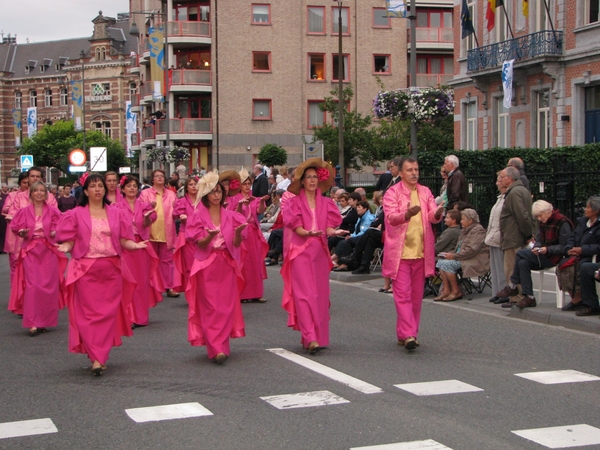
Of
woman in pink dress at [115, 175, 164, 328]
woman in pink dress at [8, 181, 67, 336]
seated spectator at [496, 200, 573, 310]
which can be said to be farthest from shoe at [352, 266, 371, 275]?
woman in pink dress at [8, 181, 67, 336]

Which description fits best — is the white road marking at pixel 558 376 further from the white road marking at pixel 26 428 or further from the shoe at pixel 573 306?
the white road marking at pixel 26 428

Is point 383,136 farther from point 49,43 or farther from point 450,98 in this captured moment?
point 49,43

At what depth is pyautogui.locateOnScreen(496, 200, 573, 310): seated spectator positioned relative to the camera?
12188 mm

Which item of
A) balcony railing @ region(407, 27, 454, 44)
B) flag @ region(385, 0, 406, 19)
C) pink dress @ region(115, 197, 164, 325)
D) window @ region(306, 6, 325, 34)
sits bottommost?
pink dress @ region(115, 197, 164, 325)

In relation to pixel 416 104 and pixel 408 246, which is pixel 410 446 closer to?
pixel 408 246

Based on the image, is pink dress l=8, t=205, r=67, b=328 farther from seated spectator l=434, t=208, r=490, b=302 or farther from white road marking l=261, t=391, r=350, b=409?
seated spectator l=434, t=208, r=490, b=302

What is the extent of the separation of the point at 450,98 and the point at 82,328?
48.6 feet

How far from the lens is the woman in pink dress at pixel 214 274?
30.6ft

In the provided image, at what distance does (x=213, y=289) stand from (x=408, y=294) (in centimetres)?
194

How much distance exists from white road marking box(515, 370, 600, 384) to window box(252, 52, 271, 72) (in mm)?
47371

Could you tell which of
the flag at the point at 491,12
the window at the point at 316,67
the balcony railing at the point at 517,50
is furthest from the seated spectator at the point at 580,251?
the window at the point at 316,67

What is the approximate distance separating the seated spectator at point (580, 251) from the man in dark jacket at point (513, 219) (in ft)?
3.40

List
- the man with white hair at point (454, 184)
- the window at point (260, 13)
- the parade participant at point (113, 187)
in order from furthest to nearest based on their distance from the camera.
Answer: the window at point (260, 13) → the man with white hair at point (454, 184) → the parade participant at point (113, 187)

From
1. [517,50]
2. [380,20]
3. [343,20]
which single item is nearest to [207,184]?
[517,50]
